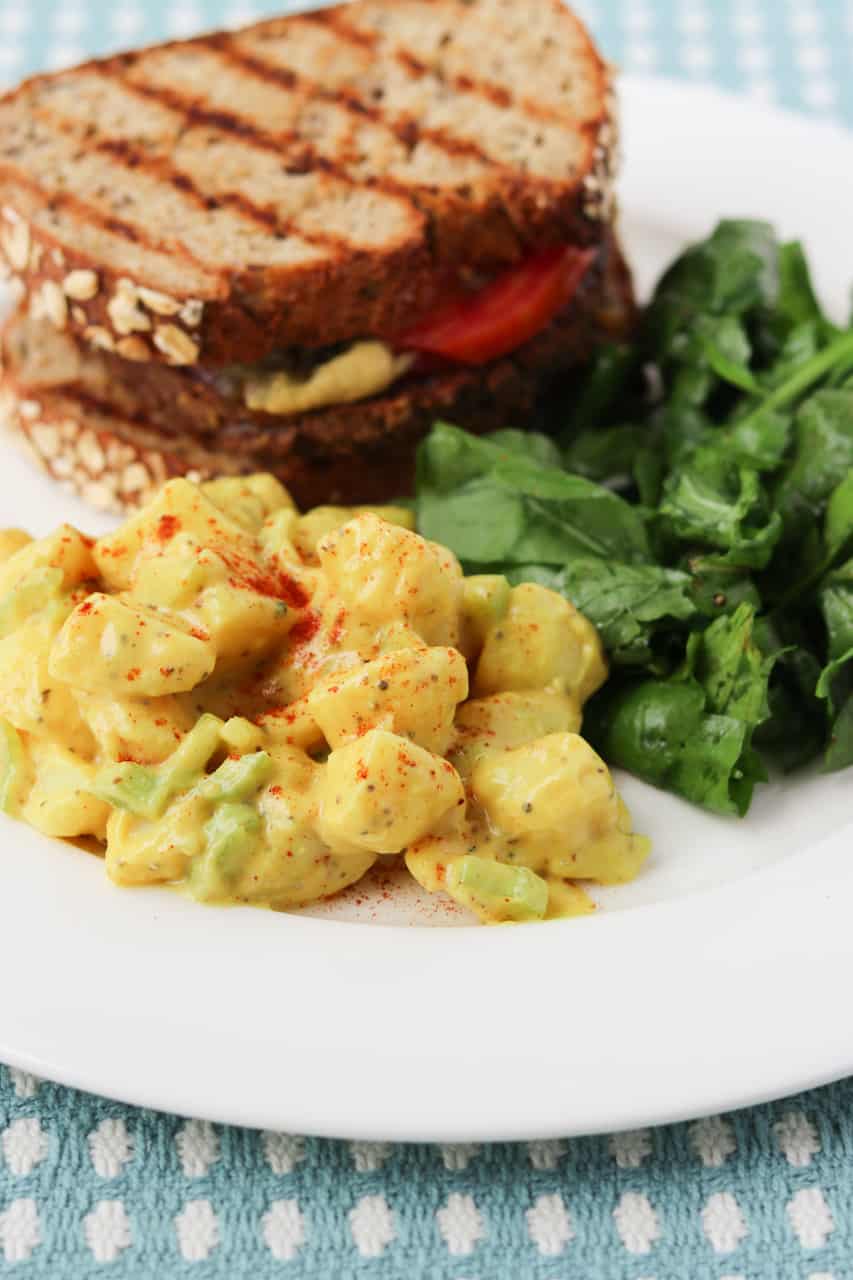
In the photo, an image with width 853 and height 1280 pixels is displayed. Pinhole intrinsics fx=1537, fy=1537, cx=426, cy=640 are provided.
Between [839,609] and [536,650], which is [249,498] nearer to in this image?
[536,650]

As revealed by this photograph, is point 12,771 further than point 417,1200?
Yes

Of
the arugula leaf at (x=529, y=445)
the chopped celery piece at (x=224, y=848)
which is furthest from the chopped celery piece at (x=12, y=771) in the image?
the arugula leaf at (x=529, y=445)


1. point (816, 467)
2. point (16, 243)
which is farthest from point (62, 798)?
point (816, 467)

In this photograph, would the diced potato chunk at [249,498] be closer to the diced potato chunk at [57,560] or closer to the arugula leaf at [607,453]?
the diced potato chunk at [57,560]

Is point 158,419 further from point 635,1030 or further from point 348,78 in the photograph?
point 635,1030

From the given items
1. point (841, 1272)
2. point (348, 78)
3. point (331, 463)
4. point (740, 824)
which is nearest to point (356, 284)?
point (331, 463)

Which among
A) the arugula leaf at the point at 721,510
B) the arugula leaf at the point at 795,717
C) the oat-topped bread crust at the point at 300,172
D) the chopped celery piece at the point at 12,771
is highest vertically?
the oat-topped bread crust at the point at 300,172
